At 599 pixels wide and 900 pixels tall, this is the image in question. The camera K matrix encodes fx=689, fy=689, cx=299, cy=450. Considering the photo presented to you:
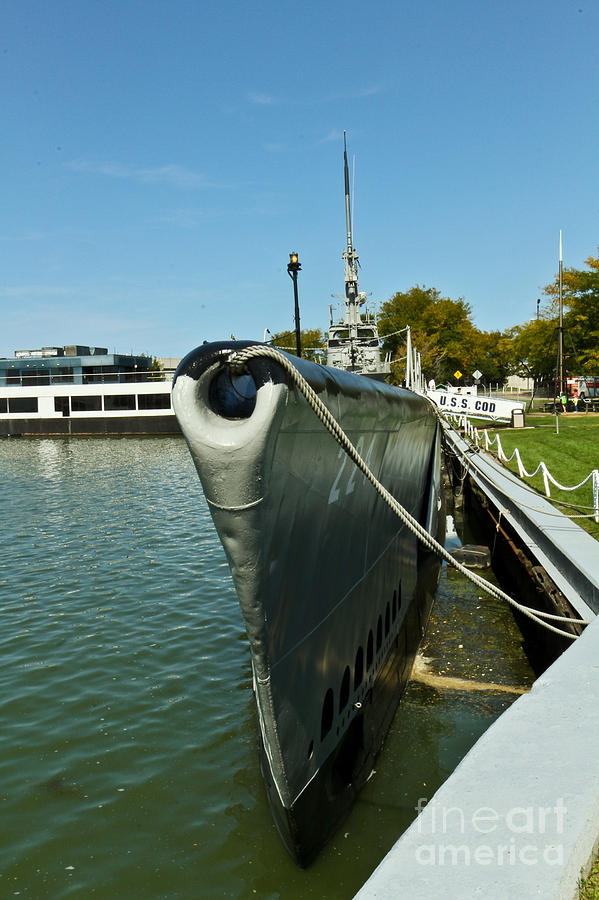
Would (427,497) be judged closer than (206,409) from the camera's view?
No

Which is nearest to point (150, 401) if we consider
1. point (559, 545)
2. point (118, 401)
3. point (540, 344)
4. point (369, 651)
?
point (118, 401)

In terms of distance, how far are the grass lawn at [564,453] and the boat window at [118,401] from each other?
31744 mm

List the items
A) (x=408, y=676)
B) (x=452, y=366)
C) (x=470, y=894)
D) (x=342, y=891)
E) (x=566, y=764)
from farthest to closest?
(x=452, y=366) → (x=408, y=676) → (x=342, y=891) → (x=566, y=764) → (x=470, y=894)

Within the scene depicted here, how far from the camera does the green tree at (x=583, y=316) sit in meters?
40.1

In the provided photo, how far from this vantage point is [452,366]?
234 ft

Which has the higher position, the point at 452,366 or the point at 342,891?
the point at 452,366

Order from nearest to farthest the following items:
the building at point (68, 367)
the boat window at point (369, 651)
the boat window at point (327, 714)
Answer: the boat window at point (327, 714) → the boat window at point (369, 651) → the building at point (68, 367)

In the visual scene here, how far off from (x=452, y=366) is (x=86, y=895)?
6979 centimetres

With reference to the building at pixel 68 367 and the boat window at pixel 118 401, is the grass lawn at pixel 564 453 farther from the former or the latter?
the building at pixel 68 367

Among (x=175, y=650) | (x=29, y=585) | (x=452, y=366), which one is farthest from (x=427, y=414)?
(x=452, y=366)

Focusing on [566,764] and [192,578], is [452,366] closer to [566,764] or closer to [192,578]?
[192,578]

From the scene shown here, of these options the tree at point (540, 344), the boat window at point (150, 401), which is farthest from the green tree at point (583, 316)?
the boat window at point (150, 401)

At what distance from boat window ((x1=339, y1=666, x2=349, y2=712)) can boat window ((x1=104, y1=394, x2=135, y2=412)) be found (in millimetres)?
50611

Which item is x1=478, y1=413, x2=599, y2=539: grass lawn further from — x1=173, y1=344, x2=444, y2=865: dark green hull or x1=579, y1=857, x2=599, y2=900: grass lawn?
x1=579, y1=857, x2=599, y2=900: grass lawn
